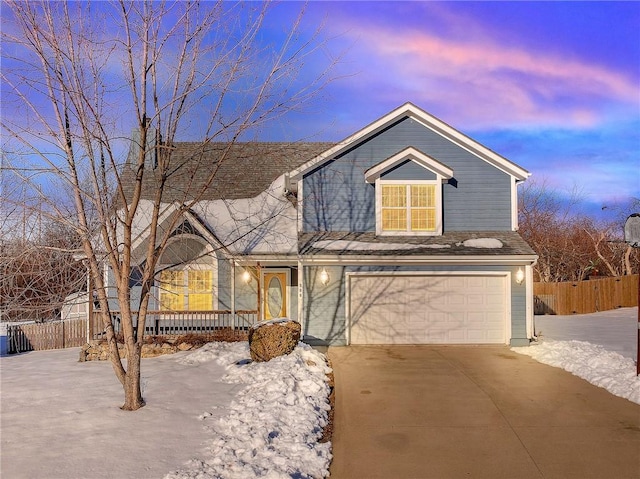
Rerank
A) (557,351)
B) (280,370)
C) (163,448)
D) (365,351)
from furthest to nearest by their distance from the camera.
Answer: (365,351)
(557,351)
(280,370)
(163,448)

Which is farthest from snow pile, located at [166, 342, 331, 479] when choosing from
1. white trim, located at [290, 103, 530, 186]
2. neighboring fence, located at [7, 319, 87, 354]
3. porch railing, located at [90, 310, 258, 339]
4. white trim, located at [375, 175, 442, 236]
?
neighboring fence, located at [7, 319, 87, 354]

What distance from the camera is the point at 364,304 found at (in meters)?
14.6

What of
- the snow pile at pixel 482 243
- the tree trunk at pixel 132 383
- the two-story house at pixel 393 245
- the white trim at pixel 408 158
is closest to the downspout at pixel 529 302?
the two-story house at pixel 393 245

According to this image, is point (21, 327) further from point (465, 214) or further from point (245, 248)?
point (465, 214)

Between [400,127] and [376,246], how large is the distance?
3.80 meters

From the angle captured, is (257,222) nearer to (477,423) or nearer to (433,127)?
A: (433,127)

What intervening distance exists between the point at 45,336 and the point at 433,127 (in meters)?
14.0

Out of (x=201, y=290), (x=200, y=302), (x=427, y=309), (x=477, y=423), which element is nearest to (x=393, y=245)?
(x=427, y=309)

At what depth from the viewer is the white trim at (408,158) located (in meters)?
14.8

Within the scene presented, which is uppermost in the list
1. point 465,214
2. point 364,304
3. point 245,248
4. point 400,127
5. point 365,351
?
point 400,127

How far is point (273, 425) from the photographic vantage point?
723 cm

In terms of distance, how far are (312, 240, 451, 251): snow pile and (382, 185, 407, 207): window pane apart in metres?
1.34

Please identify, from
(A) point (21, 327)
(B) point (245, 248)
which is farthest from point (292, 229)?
(A) point (21, 327)

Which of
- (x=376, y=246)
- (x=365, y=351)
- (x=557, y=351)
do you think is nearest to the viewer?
(x=557, y=351)
